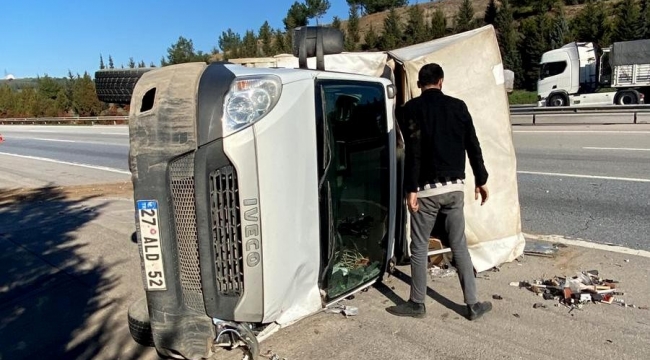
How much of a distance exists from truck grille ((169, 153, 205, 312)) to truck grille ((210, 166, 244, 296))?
11 cm

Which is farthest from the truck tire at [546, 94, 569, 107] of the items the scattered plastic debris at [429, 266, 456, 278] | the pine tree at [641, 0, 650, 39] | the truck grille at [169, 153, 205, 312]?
the truck grille at [169, 153, 205, 312]

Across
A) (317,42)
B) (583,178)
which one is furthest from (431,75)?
(583,178)

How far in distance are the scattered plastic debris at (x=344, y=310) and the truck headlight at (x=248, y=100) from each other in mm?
1741

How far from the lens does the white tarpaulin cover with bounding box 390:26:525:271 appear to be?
4.49 meters

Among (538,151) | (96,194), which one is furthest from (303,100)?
(538,151)

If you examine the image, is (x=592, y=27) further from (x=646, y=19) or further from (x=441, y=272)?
(x=441, y=272)

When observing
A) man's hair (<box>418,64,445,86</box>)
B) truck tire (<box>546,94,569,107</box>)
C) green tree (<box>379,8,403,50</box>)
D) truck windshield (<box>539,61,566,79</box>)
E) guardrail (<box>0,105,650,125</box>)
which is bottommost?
guardrail (<box>0,105,650,125</box>)

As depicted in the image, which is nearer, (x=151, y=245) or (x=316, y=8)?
(x=151, y=245)

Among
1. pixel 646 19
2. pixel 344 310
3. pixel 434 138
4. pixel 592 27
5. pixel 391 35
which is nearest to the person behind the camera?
pixel 434 138

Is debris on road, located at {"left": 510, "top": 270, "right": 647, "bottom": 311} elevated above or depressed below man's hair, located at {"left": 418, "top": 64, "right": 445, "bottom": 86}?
below

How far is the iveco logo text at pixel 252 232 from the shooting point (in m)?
2.77

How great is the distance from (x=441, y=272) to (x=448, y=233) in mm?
986

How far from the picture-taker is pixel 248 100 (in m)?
2.73

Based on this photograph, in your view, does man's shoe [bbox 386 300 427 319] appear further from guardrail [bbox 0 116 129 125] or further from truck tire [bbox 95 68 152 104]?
guardrail [bbox 0 116 129 125]
